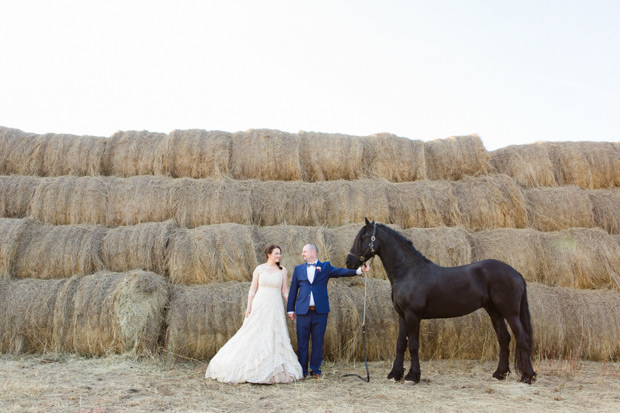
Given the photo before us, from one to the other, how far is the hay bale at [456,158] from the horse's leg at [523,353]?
3.55 metres

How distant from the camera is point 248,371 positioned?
5836 mm

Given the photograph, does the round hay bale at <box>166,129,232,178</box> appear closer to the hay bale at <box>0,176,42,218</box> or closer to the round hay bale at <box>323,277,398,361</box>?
the hay bale at <box>0,176,42,218</box>

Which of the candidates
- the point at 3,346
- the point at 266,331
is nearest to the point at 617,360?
the point at 266,331

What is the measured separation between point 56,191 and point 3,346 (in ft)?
8.73

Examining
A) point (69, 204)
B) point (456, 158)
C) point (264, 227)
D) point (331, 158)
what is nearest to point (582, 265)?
point (456, 158)

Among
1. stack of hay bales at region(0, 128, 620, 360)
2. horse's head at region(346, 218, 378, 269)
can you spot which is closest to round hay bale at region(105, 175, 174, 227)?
stack of hay bales at region(0, 128, 620, 360)

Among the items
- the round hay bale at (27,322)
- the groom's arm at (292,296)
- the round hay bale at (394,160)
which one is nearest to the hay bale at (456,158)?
the round hay bale at (394,160)

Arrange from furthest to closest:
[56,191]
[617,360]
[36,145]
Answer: [36,145] < [56,191] < [617,360]

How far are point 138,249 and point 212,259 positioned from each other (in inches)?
48.2

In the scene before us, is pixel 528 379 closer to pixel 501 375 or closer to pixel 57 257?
pixel 501 375

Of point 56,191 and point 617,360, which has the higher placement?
point 56,191

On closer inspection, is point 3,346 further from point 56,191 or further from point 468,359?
point 468,359

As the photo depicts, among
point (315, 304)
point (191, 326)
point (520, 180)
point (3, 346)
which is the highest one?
point (520, 180)

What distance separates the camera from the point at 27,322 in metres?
7.09
